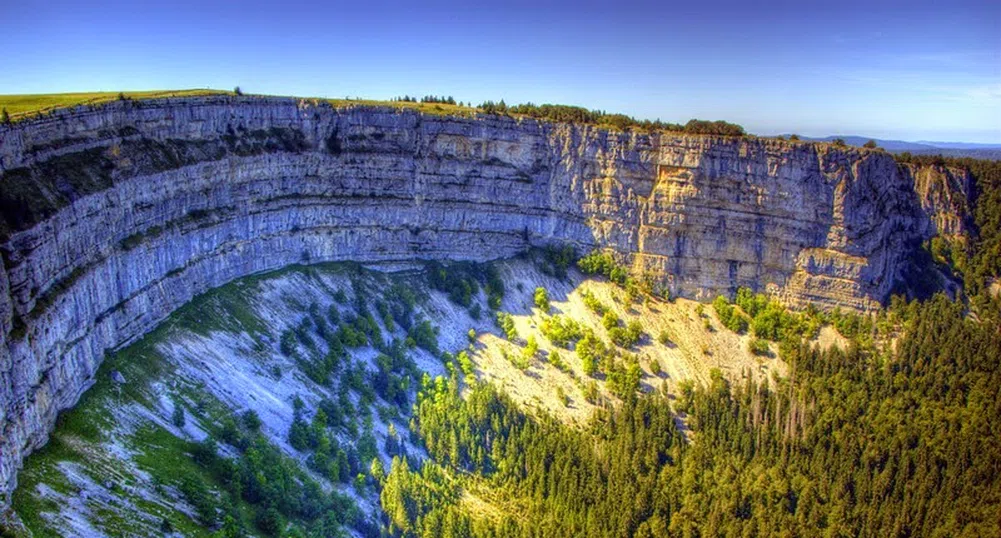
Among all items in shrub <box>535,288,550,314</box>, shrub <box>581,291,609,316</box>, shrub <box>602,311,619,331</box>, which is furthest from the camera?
shrub <box>581,291,609,316</box>

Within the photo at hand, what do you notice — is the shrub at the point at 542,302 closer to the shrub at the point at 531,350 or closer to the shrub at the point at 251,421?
the shrub at the point at 531,350

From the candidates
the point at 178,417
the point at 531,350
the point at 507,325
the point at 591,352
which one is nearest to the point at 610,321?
the point at 591,352

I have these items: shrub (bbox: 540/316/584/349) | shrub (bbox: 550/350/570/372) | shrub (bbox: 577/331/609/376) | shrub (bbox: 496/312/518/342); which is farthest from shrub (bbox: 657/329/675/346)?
shrub (bbox: 496/312/518/342)

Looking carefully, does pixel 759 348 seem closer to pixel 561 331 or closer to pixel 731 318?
pixel 731 318

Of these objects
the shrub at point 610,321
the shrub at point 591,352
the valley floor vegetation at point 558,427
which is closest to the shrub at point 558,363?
the valley floor vegetation at point 558,427

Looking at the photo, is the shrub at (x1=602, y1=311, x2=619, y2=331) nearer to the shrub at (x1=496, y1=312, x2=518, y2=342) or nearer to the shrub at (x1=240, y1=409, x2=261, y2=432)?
the shrub at (x1=496, y1=312, x2=518, y2=342)

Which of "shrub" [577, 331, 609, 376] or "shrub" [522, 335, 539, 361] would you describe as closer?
"shrub" [577, 331, 609, 376]

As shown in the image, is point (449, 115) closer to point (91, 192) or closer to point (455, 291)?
point (455, 291)
